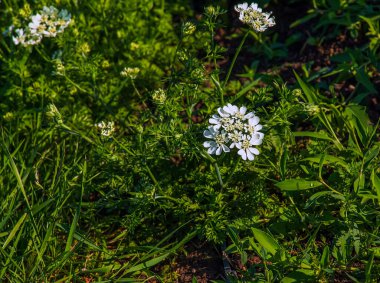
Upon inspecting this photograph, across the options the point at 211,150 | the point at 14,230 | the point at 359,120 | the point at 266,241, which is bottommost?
the point at 266,241

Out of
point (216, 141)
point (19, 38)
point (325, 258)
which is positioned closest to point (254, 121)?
point (216, 141)

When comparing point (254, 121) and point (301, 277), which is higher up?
point (254, 121)

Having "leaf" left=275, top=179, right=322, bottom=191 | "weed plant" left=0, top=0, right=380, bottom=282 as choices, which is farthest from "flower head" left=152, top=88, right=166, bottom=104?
"leaf" left=275, top=179, right=322, bottom=191

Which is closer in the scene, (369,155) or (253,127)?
(253,127)

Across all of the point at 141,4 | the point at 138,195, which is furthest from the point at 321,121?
the point at 141,4

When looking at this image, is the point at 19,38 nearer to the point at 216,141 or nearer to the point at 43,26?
the point at 43,26

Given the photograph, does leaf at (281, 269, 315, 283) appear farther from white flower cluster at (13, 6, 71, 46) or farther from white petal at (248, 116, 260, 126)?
white flower cluster at (13, 6, 71, 46)

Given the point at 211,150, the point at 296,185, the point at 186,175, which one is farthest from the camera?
the point at 186,175
